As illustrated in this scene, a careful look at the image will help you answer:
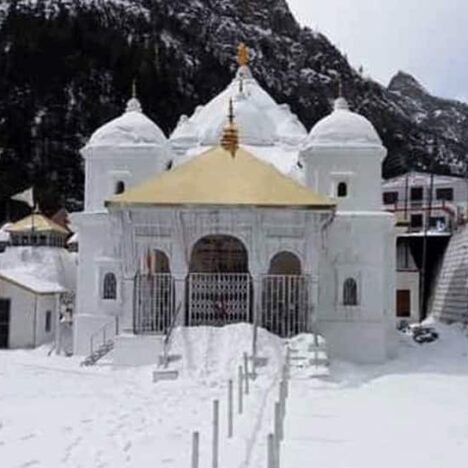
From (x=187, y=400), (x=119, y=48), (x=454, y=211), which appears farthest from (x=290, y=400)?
(x=119, y=48)

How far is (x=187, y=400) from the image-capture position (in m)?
19.4

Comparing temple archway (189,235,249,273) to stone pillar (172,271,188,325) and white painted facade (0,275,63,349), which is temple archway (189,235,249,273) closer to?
stone pillar (172,271,188,325)

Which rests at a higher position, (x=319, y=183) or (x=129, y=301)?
(x=319, y=183)

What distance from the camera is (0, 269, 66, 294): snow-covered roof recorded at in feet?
116

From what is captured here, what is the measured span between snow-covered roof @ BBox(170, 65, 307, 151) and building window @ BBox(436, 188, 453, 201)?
24065 mm

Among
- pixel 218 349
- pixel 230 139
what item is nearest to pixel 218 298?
pixel 218 349

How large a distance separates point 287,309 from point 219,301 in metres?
1.99

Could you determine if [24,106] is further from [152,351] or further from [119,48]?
[152,351]

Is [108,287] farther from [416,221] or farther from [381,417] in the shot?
[416,221]

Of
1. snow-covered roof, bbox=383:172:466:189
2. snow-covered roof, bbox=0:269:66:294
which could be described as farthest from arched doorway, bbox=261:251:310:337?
snow-covered roof, bbox=383:172:466:189

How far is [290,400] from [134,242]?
10520 mm

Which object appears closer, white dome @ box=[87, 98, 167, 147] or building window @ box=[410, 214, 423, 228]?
white dome @ box=[87, 98, 167, 147]

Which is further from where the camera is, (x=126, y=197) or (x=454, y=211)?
(x=454, y=211)

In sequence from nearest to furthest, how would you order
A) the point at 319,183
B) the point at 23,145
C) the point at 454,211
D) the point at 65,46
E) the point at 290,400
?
the point at 290,400, the point at 319,183, the point at 454,211, the point at 23,145, the point at 65,46
